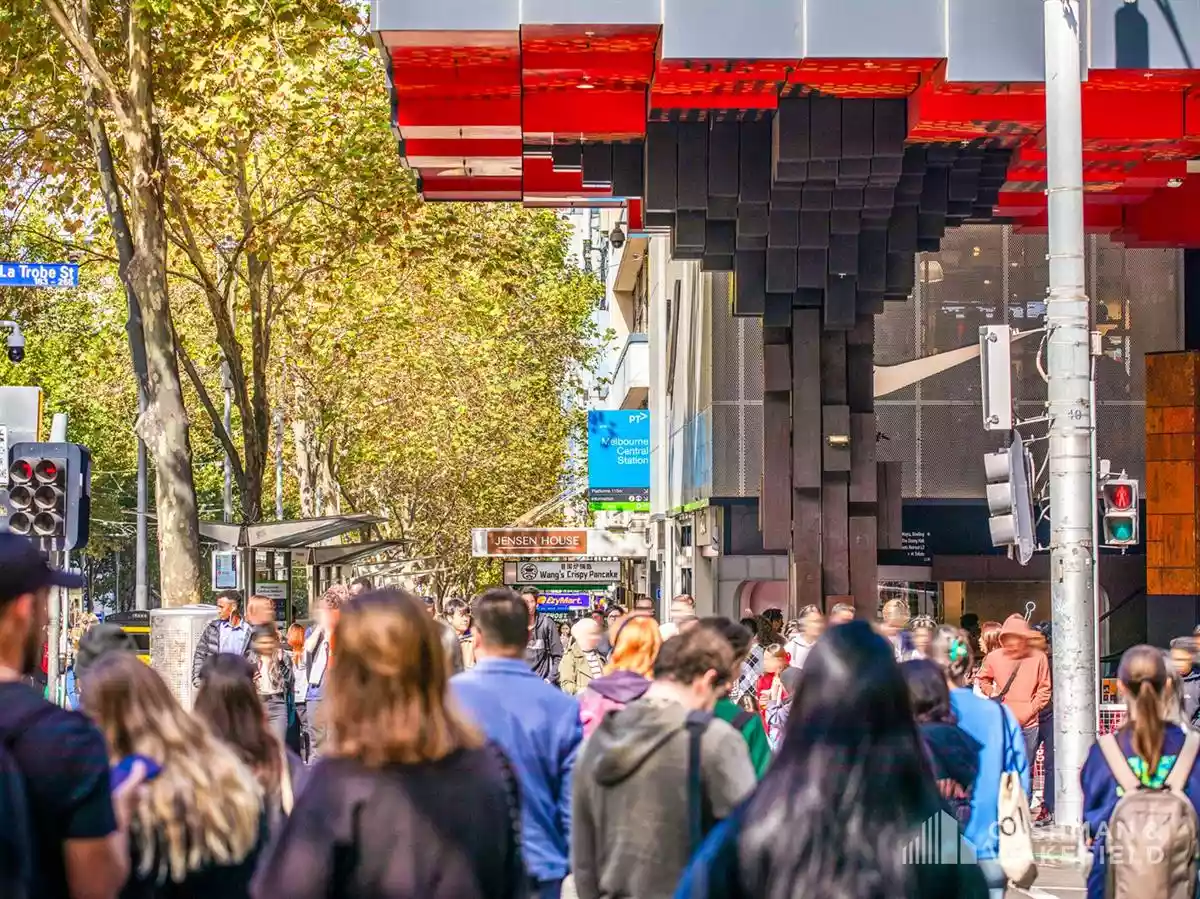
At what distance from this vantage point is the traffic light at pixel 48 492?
49.3 feet

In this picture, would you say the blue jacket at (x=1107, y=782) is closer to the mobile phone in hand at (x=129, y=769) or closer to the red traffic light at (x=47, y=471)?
the mobile phone in hand at (x=129, y=769)

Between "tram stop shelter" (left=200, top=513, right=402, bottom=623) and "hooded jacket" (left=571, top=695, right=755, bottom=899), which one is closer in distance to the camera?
"hooded jacket" (left=571, top=695, right=755, bottom=899)

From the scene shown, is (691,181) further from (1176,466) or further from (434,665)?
(434,665)

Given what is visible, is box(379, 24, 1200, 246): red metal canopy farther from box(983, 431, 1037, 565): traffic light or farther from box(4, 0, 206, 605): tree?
box(983, 431, 1037, 565): traffic light

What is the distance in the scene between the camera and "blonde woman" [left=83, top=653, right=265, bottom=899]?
491cm

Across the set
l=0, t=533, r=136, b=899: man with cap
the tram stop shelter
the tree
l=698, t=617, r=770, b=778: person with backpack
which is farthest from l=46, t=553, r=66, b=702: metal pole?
l=0, t=533, r=136, b=899: man with cap

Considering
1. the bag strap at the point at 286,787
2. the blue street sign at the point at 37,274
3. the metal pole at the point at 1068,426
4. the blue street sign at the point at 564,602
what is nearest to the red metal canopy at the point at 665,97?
the metal pole at the point at 1068,426

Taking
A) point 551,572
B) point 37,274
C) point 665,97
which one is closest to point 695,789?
point 37,274

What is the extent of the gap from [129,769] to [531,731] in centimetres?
153

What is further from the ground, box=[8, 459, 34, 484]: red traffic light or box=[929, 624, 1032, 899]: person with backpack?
box=[8, 459, 34, 484]: red traffic light

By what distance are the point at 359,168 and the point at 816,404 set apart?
8.72 m

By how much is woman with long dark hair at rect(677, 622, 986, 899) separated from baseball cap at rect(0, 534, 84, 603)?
1.69 meters

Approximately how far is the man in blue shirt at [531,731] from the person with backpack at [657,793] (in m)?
0.50

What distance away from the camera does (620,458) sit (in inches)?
1838
